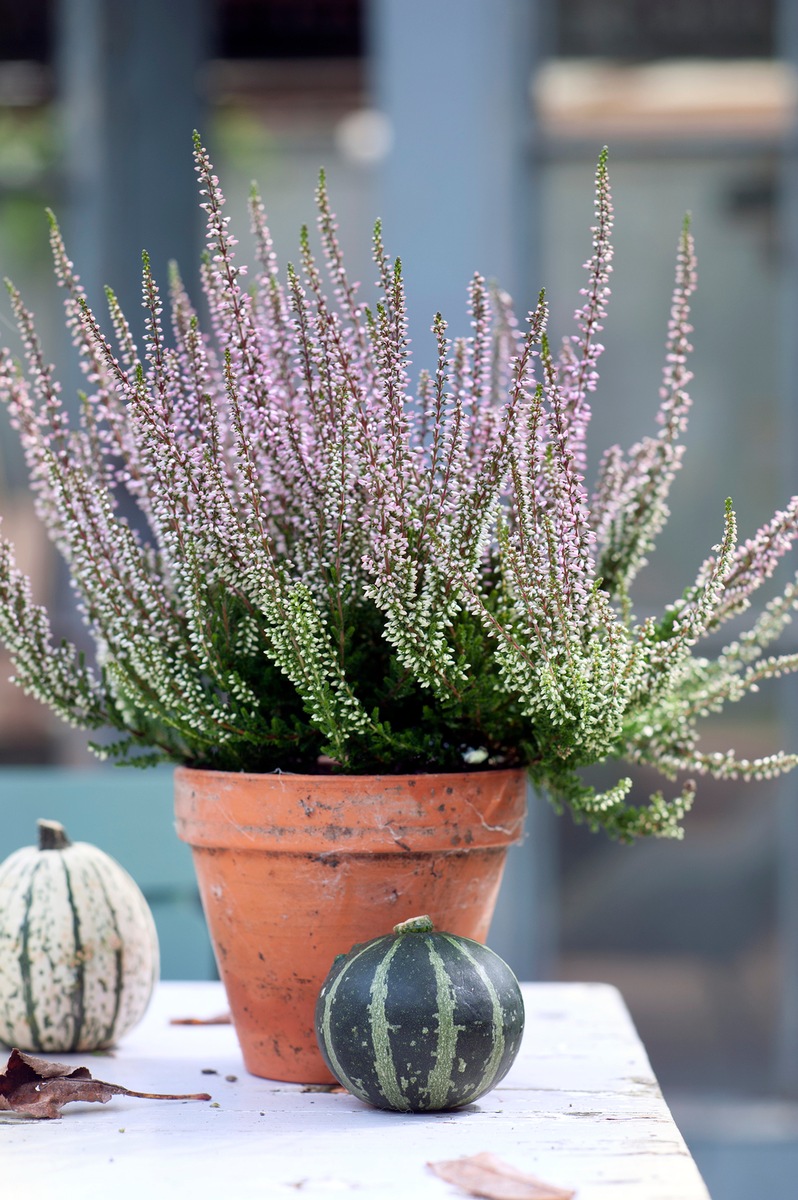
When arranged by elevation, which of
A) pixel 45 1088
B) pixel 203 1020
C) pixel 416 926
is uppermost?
pixel 416 926

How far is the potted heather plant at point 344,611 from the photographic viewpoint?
94 centimetres

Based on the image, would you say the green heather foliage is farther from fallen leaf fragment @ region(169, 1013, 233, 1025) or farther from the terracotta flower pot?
fallen leaf fragment @ region(169, 1013, 233, 1025)

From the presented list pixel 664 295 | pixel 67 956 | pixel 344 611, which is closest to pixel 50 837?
pixel 67 956

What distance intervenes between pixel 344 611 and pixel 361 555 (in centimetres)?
5

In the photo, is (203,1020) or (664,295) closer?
(203,1020)

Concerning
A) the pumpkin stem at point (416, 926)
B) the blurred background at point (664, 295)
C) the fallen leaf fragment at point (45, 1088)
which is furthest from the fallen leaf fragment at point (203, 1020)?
the blurred background at point (664, 295)

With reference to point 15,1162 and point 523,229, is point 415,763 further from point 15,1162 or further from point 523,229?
point 523,229

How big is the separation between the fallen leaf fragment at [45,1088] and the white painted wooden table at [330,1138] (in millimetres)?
10

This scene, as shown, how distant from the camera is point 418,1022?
0.87 m

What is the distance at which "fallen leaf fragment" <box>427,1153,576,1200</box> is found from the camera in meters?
0.76

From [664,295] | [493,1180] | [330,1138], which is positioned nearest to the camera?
[493,1180]

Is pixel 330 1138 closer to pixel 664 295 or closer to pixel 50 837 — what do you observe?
pixel 50 837

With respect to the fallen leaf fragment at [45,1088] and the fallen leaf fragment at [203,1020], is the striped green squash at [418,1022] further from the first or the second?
the fallen leaf fragment at [203,1020]

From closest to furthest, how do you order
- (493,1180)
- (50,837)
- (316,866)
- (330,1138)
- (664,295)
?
(493,1180) → (330,1138) → (316,866) → (50,837) → (664,295)
